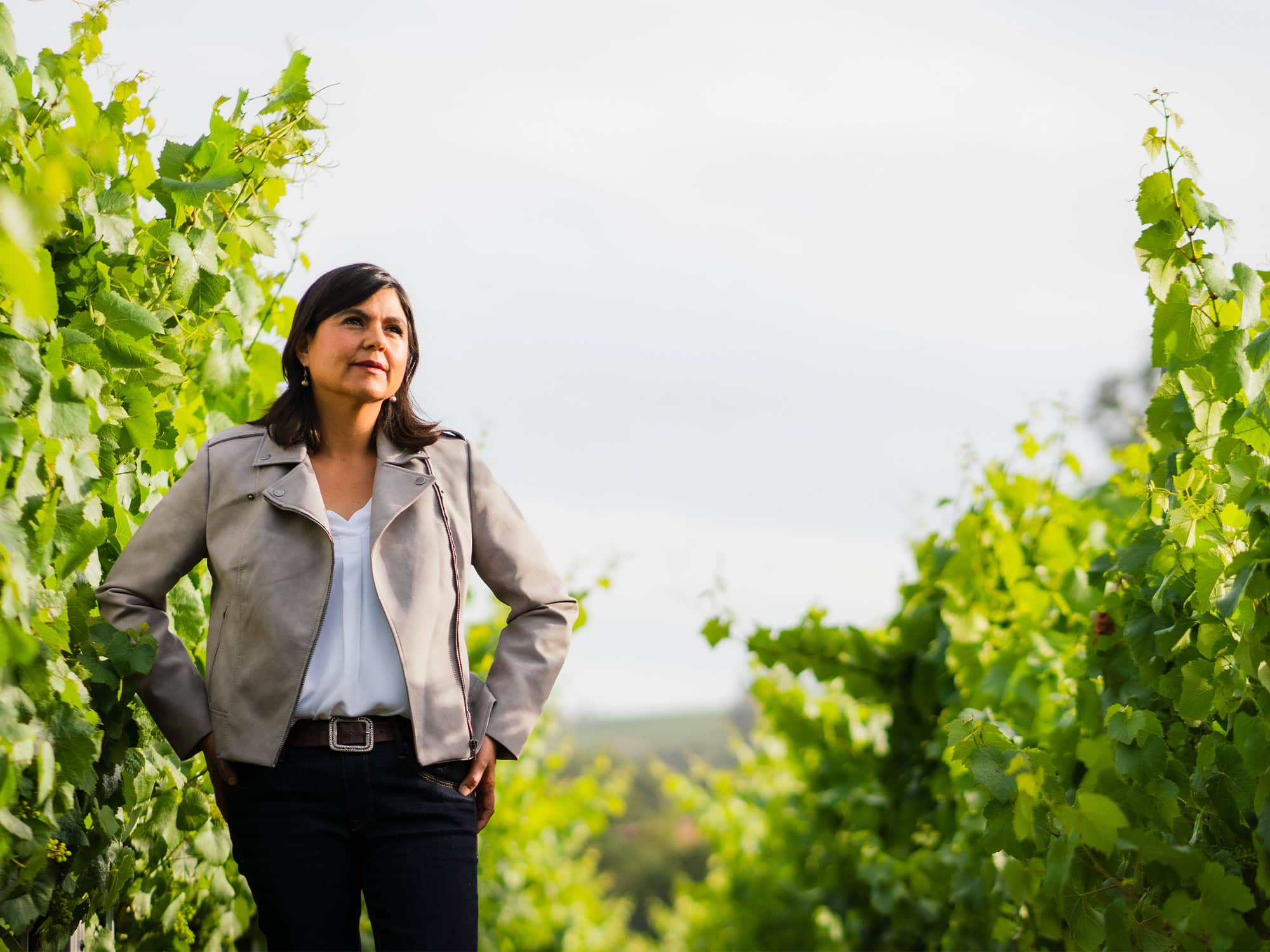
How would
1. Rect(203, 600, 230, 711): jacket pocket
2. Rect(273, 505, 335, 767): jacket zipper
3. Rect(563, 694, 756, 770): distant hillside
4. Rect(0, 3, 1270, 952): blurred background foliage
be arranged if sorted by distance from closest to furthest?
Rect(0, 3, 1270, 952): blurred background foliage → Rect(273, 505, 335, 767): jacket zipper → Rect(203, 600, 230, 711): jacket pocket → Rect(563, 694, 756, 770): distant hillside

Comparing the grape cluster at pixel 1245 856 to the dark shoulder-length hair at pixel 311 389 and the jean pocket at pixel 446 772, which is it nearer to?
the jean pocket at pixel 446 772

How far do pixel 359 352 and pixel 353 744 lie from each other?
0.71 meters

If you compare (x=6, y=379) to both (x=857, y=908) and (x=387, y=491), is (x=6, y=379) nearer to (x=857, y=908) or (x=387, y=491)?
(x=387, y=491)

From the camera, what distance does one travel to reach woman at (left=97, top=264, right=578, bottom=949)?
201cm

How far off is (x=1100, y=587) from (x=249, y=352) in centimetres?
204

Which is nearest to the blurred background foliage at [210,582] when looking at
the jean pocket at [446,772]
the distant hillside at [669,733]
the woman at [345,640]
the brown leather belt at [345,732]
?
the woman at [345,640]

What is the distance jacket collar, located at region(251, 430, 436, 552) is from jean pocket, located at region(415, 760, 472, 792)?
15.0 inches

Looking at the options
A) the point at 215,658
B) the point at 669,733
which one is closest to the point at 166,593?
the point at 215,658

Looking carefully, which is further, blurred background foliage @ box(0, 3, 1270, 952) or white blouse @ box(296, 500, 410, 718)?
white blouse @ box(296, 500, 410, 718)

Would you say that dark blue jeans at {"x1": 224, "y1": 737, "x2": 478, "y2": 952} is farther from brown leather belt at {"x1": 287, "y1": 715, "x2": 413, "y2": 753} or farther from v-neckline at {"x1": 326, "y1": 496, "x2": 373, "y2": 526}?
v-neckline at {"x1": 326, "y1": 496, "x2": 373, "y2": 526}

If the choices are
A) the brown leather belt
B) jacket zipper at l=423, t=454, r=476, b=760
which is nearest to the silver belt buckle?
the brown leather belt

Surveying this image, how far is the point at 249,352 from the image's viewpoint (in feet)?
9.59

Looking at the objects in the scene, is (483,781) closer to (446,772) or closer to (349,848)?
(446,772)

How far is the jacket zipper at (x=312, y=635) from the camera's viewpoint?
199 cm
